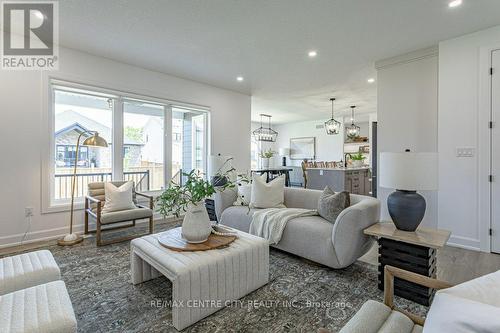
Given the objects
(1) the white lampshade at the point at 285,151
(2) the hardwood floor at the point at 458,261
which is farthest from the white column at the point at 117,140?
(1) the white lampshade at the point at 285,151

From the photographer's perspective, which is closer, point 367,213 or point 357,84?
point 367,213

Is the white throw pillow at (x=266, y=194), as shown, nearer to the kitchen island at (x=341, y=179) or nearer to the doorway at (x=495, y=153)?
the doorway at (x=495, y=153)

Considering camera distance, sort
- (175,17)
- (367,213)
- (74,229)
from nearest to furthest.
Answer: (367,213) → (175,17) → (74,229)

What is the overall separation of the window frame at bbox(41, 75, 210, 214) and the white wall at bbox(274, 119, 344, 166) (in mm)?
6089

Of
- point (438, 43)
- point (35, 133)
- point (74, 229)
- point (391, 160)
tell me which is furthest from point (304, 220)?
point (35, 133)

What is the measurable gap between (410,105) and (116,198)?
4728 millimetres

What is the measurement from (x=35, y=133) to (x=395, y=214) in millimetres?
4601

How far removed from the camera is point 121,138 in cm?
426

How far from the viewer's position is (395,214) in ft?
7.19

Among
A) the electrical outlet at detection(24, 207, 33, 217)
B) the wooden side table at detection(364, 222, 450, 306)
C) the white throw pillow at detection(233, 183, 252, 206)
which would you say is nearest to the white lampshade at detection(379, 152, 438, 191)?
the wooden side table at detection(364, 222, 450, 306)

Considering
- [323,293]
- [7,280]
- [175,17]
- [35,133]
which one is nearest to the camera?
[7,280]

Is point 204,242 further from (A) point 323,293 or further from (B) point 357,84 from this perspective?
(B) point 357,84

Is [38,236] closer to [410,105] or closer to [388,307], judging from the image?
[388,307]

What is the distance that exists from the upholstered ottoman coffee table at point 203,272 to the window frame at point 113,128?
232 centimetres
